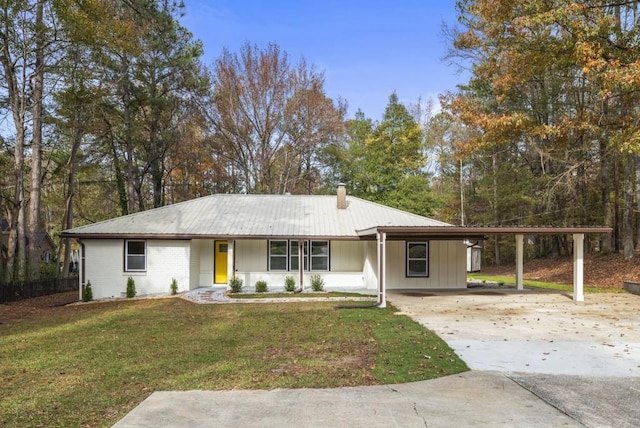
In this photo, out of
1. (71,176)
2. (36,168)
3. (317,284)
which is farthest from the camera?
(71,176)

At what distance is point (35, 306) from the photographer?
13680mm

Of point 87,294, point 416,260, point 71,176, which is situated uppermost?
point 71,176

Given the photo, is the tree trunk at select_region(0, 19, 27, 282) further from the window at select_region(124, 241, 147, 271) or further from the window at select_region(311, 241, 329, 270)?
the window at select_region(311, 241, 329, 270)

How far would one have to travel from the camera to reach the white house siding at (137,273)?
50.5ft

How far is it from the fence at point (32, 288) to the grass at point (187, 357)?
457cm

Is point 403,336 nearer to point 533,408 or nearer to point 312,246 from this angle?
point 533,408

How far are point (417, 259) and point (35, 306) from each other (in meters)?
13.4

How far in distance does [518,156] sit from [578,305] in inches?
714

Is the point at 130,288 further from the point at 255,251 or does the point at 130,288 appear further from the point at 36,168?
the point at 36,168

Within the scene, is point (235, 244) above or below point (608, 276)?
above

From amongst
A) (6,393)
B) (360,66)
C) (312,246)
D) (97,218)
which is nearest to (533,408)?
(6,393)

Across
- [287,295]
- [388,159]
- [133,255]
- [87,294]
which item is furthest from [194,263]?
[388,159]

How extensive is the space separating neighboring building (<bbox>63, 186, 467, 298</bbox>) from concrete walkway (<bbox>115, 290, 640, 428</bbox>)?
818 cm

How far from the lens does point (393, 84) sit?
3125 cm
